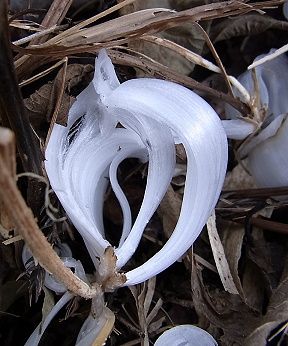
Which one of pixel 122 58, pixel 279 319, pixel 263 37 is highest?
pixel 122 58

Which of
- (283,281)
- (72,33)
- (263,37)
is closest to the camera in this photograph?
(72,33)

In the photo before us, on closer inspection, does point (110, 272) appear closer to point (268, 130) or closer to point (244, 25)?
point (268, 130)

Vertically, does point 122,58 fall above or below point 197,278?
above

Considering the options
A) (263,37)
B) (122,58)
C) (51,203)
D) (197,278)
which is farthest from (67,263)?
(263,37)

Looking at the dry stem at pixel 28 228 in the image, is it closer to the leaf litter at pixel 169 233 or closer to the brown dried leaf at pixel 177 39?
the leaf litter at pixel 169 233

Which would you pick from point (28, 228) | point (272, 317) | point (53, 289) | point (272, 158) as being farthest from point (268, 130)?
point (28, 228)

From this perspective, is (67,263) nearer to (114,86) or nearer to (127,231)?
(127,231)

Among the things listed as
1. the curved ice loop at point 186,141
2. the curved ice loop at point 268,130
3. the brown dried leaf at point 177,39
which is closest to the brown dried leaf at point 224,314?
the curved ice loop at point 186,141
